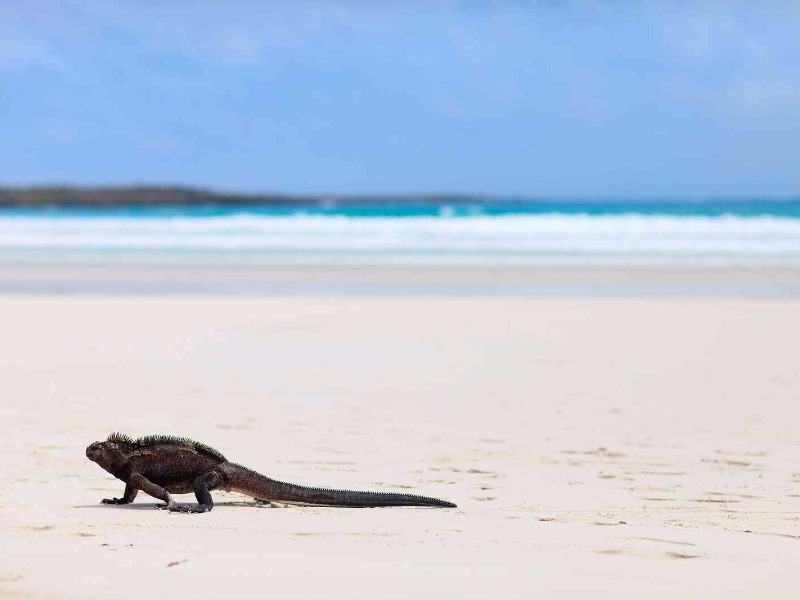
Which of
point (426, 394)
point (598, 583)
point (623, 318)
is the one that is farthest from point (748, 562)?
point (623, 318)

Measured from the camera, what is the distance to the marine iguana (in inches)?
202

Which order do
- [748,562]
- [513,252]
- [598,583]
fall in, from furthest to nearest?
[513,252] → [748,562] → [598,583]

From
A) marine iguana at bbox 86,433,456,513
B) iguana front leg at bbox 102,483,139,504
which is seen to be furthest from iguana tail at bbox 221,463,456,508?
iguana front leg at bbox 102,483,139,504

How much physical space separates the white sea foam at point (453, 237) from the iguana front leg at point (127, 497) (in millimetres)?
21721

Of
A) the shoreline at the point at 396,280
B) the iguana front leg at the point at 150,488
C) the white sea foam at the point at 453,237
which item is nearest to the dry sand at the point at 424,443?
the iguana front leg at the point at 150,488

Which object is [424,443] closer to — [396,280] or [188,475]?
[188,475]

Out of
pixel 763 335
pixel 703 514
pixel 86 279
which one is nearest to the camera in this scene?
pixel 703 514

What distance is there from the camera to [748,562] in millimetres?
4090

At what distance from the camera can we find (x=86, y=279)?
20.7 meters

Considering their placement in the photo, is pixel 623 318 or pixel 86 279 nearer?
pixel 623 318

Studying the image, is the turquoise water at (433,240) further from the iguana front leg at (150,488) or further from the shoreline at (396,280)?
the iguana front leg at (150,488)

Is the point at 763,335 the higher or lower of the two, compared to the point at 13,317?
higher

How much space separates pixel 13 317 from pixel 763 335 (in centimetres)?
816

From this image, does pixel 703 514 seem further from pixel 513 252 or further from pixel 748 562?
pixel 513 252
